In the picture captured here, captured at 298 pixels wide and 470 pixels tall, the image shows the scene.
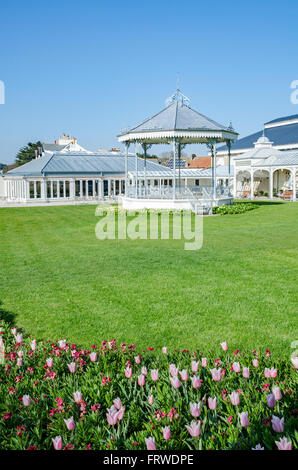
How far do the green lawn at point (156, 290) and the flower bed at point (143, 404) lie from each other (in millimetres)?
1136

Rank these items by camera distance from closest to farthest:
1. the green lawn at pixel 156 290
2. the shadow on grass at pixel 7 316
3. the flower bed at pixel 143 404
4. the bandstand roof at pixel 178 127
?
the flower bed at pixel 143 404, the green lawn at pixel 156 290, the shadow on grass at pixel 7 316, the bandstand roof at pixel 178 127

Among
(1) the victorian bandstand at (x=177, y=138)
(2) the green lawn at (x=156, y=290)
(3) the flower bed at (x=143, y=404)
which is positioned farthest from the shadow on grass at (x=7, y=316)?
(1) the victorian bandstand at (x=177, y=138)

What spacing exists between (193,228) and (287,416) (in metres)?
13.7

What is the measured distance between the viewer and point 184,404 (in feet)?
12.0

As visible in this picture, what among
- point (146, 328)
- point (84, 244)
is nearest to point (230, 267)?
point (146, 328)

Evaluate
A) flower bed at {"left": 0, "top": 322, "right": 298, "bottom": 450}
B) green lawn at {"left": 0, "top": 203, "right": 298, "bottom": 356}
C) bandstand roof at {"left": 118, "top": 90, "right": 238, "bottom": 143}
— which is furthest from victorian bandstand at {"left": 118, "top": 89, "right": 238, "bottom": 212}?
flower bed at {"left": 0, "top": 322, "right": 298, "bottom": 450}

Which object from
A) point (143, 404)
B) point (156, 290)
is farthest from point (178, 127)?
point (143, 404)

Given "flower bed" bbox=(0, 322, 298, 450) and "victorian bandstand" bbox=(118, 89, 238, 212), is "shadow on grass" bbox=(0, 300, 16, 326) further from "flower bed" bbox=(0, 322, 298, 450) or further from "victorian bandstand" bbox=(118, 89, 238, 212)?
"victorian bandstand" bbox=(118, 89, 238, 212)

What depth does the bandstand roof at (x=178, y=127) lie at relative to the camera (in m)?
24.1

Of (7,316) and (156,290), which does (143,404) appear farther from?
(156,290)

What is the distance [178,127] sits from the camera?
24.1 metres

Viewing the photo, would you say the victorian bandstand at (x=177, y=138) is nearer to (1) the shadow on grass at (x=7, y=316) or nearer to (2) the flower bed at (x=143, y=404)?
(1) the shadow on grass at (x=7, y=316)

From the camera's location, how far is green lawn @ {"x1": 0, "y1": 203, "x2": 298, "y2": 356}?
232 inches

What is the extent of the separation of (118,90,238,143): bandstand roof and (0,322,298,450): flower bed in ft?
67.8
